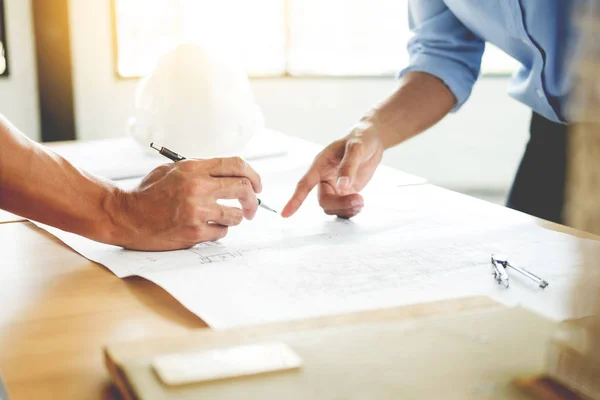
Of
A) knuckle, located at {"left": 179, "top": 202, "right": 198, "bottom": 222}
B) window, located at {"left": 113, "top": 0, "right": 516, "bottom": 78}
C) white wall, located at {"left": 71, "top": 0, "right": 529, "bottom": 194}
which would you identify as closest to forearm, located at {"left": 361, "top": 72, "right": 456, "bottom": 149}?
knuckle, located at {"left": 179, "top": 202, "right": 198, "bottom": 222}

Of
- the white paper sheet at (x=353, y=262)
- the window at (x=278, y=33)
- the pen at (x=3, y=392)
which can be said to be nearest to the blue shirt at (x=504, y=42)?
the white paper sheet at (x=353, y=262)

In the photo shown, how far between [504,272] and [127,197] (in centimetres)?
50

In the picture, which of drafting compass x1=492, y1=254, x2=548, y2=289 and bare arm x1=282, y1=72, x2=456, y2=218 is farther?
bare arm x1=282, y1=72, x2=456, y2=218

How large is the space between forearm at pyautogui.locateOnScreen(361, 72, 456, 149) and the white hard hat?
11.7 inches

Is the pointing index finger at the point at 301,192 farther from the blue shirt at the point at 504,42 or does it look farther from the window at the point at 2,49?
the window at the point at 2,49

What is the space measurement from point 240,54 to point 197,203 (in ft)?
7.22

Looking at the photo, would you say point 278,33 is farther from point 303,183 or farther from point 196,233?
point 196,233

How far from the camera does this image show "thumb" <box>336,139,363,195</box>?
113cm

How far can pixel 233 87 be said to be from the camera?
1496 mm

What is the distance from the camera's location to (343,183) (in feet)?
3.70

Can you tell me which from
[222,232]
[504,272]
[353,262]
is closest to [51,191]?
[222,232]

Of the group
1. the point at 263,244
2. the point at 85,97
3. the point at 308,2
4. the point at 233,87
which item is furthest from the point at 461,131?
the point at 263,244

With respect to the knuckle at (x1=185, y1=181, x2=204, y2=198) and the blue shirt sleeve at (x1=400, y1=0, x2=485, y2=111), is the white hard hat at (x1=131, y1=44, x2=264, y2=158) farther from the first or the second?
the knuckle at (x1=185, y1=181, x2=204, y2=198)

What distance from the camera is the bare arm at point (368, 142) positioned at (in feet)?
3.72
